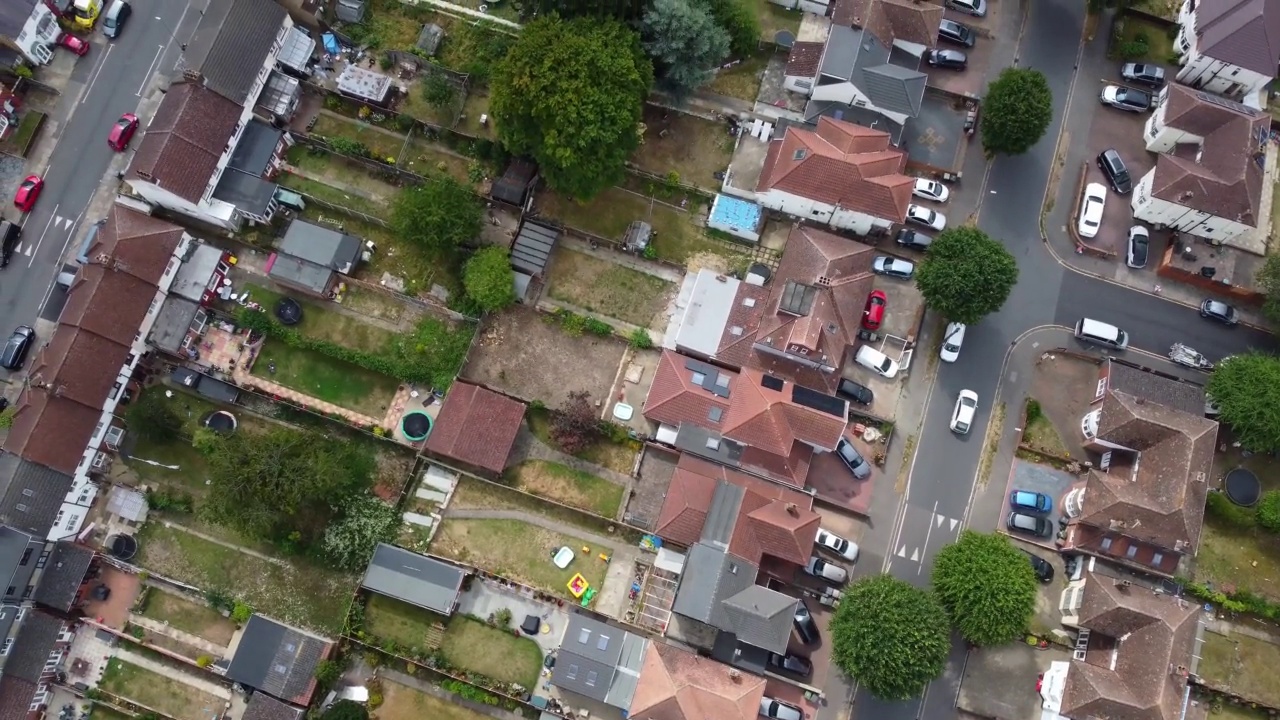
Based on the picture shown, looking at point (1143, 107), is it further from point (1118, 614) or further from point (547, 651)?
point (547, 651)

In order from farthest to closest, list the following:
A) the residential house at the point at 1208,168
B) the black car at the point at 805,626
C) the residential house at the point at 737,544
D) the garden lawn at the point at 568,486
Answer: the garden lawn at the point at 568,486, the residential house at the point at 1208,168, the black car at the point at 805,626, the residential house at the point at 737,544

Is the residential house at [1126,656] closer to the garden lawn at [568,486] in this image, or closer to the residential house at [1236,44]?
the garden lawn at [568,486]

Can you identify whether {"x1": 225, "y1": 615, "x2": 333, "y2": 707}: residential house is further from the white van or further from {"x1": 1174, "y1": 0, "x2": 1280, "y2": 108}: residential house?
{"x1": 1174, "y1": 0, "x2": 1280, "y2": 108}: residential house

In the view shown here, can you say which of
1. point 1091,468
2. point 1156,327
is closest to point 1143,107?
point 1156,327

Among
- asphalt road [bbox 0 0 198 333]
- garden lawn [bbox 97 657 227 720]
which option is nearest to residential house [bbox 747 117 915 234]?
asphalt road [bbox 0 0 198 333]

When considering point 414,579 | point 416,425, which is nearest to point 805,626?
point 414,579

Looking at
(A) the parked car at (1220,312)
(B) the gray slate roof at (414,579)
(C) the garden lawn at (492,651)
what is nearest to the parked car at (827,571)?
(C) the garden lawn at (492,651)
